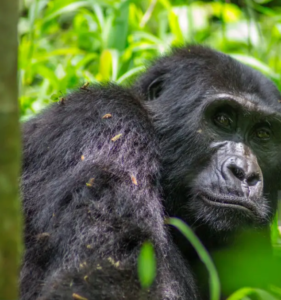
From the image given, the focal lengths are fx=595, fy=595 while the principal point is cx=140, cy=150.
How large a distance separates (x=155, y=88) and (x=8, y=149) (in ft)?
9.24

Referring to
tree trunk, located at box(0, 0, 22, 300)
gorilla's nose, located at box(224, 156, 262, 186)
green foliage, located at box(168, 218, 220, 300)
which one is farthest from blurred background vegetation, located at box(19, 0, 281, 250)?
tree trunk, located at box(0, 0, 22, 300)

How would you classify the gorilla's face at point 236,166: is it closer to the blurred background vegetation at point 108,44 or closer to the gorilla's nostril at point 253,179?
the gorilla's nostril at point 253,179

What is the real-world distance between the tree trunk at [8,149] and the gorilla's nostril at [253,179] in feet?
7.50

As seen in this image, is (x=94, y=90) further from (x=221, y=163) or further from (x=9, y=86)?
(x=9, y=86)

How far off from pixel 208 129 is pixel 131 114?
1.92 ft

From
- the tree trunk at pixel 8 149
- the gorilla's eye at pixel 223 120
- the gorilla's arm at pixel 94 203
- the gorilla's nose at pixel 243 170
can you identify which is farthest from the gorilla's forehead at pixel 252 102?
the tree trunk at pixel 8 149

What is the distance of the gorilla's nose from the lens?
3.57 metres

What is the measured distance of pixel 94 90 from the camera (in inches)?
146

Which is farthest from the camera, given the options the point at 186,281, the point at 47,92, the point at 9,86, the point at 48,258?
the point at 47,92

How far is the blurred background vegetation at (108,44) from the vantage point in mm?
5332

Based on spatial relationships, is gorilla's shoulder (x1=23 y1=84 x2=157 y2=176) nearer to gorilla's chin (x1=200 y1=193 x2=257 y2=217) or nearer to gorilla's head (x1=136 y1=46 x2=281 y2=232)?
gorilla's head (x1=136 y1=46 x2=281 y2=232)

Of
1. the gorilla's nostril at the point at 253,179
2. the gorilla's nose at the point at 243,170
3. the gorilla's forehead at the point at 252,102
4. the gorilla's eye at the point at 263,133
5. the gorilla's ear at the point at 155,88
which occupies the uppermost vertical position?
the gorilla's ear at the point at 155,88

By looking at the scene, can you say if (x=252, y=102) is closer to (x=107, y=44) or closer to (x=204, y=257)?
(x=204, y=257)

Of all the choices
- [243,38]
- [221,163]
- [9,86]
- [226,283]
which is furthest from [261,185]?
[243,38]
